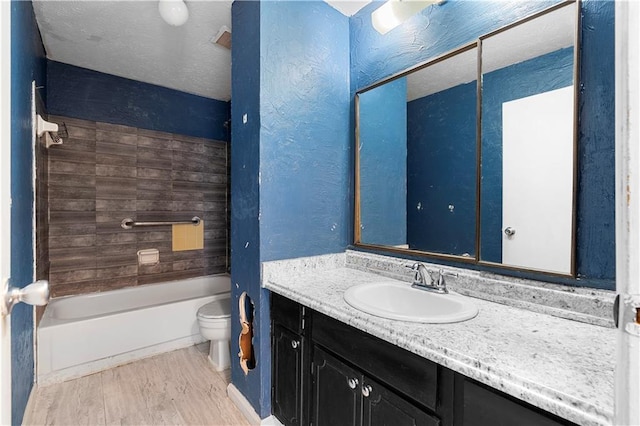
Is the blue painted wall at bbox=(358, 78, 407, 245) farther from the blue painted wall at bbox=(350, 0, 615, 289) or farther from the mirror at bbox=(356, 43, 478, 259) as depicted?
the blue painted wall at bbox=(350, 0, 615, 289)

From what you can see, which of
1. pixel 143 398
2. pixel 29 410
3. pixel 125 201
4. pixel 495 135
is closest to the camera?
pixel 495 135

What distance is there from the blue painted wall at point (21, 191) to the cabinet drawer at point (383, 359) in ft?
4.22

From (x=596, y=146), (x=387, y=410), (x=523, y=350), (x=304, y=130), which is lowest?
(x=387, y=410)

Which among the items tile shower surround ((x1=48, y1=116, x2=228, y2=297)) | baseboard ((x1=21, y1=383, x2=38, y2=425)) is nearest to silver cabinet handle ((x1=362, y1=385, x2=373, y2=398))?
baseboard ((x1=21, y1=383, x2=38, y2=425))

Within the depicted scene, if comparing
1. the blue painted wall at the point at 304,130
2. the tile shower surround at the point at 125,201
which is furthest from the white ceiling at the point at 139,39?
the tile shower surround at the point at 125,201

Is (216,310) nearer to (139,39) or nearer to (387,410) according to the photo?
(387,410)

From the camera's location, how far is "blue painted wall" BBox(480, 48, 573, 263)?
1.13 meters

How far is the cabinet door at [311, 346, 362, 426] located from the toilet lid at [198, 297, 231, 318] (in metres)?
1.11

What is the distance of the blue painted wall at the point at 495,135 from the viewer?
1.13 metres

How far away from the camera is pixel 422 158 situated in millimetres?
1508

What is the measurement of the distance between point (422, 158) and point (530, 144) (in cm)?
47

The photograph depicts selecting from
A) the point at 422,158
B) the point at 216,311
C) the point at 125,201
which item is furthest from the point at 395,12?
the point at 125,201

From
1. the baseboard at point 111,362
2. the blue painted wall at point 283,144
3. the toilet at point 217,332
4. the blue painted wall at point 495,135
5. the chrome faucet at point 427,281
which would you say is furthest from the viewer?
the toilet at point 217,332

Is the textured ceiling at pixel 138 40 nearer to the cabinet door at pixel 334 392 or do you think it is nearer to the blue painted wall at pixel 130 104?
the blue painted wall at pixel 130 104
